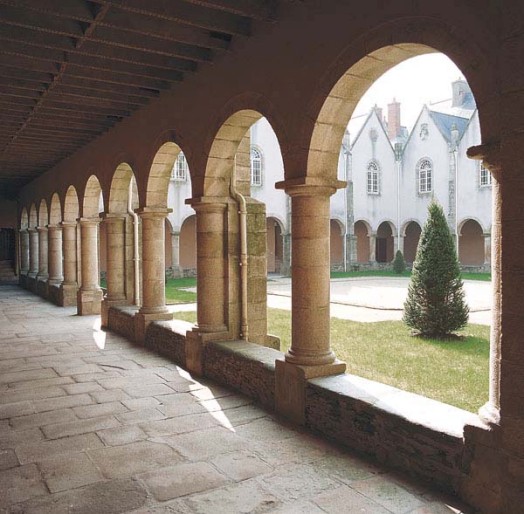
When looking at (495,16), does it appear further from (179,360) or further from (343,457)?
(179,360)

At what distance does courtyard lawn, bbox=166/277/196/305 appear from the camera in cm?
1347

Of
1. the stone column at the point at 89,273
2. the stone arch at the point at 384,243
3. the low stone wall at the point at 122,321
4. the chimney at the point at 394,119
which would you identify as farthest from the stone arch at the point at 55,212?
the chimney at the point at 394,119

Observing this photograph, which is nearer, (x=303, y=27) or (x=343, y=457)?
(x=343, y=457)

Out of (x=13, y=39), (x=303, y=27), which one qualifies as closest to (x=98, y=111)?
(x=13, y=39)

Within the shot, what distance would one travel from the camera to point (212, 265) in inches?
238

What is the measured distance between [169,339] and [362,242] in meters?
23.1

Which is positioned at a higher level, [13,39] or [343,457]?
[13,39]

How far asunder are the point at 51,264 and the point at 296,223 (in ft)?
36.9

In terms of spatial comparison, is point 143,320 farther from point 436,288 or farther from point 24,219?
point 24,219

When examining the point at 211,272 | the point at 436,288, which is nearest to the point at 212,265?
the point at 211,272

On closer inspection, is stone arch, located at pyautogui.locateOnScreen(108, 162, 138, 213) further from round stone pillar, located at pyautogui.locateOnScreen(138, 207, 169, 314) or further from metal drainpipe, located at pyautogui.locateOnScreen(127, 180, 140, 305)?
round stone pillar, located at pyautogui.locateOnScreen(138, 207, 169, 314)

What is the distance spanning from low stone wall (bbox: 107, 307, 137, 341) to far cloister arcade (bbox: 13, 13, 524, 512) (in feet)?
0.15

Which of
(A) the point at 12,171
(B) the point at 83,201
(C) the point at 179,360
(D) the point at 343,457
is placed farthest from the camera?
(A) the point at 12,171

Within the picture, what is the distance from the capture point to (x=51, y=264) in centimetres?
1406
